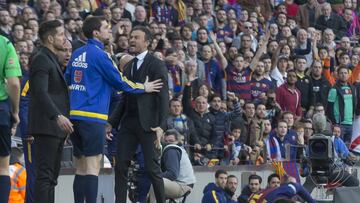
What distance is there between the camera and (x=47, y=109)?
12.3 meters

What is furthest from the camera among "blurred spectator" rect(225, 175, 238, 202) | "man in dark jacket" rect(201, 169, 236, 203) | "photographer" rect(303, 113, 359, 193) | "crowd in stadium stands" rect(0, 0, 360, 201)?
"crowd in stadium stands" rect(0, 0, 360, 201)

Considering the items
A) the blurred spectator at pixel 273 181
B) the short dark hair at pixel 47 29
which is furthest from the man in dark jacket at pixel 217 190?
the short dark hair at pixel 47 29

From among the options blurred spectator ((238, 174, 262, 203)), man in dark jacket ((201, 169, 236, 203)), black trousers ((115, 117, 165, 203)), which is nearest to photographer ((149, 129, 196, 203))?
man in dark jacket ((201, 169, 236, 203))

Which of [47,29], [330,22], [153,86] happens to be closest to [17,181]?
[153,86]

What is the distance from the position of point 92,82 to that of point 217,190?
4.98 metres

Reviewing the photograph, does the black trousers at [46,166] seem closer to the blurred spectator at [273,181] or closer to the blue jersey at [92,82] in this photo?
the blue jersey at [92,82]

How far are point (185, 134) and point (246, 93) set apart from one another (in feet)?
9.96

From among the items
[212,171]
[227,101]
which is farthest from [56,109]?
[227,101]

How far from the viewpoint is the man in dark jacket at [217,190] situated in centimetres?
1731

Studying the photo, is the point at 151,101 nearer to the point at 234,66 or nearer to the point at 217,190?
the point at 217,190

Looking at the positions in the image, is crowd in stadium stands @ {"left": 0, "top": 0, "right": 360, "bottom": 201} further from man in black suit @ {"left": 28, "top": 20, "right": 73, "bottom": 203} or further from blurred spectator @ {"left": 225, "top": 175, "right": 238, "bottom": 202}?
man in black suit @ {"left": 28, "top": 20, "right": 73, "bottom": 203}

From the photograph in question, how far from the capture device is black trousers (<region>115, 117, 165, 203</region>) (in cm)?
1373

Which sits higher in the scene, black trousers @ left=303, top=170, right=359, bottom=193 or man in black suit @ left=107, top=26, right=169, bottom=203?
man in black suit @ left=107, top=26, right=169, bottom=203

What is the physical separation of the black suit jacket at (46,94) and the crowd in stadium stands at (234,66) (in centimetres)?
324
